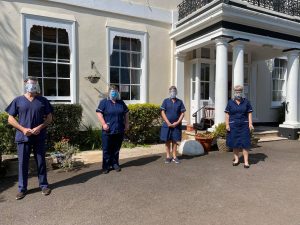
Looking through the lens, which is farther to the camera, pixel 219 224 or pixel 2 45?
pixel 2 45

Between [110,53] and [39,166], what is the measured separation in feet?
18.3

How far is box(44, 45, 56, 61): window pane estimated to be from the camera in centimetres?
876

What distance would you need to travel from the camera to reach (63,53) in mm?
9008

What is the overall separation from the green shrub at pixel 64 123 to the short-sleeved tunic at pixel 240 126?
13.9ft

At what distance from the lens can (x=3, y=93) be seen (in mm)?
8078

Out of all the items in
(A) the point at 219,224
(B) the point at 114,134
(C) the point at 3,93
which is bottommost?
(A) the point at 219,224

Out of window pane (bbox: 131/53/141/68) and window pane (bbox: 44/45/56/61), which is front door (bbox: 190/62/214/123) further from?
window pane (bbox: 44/45/56/61)

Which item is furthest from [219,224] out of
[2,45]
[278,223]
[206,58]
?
[206,58]

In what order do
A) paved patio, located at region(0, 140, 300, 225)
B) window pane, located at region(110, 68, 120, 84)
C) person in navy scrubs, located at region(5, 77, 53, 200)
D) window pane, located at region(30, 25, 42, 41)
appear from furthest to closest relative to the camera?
1. window pane, located at region(110, 68, 120, 84)
2. window pane, located at region(30, 25, 42, 41)
3. person in navy scrubs, located at region(5, 77, 53, 200)
4. paved patio, located at region(0, 140, 300, 225)

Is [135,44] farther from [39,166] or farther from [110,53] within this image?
[39,166]

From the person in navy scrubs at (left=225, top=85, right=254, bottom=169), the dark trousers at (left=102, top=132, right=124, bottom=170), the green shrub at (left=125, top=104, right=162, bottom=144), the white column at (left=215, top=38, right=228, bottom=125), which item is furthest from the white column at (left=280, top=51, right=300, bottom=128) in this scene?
the dark trousers at (left=102, top=132, right=124, bottom=170)

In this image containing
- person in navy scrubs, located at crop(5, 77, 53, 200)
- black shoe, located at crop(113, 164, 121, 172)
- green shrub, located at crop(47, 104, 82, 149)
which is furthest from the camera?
green shrub, located at crop(47, 104, 82, 149)

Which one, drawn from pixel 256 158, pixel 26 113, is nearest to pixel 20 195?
pixel 26 113

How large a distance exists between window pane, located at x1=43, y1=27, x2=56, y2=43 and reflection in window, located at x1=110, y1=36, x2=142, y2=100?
190 centimetres
